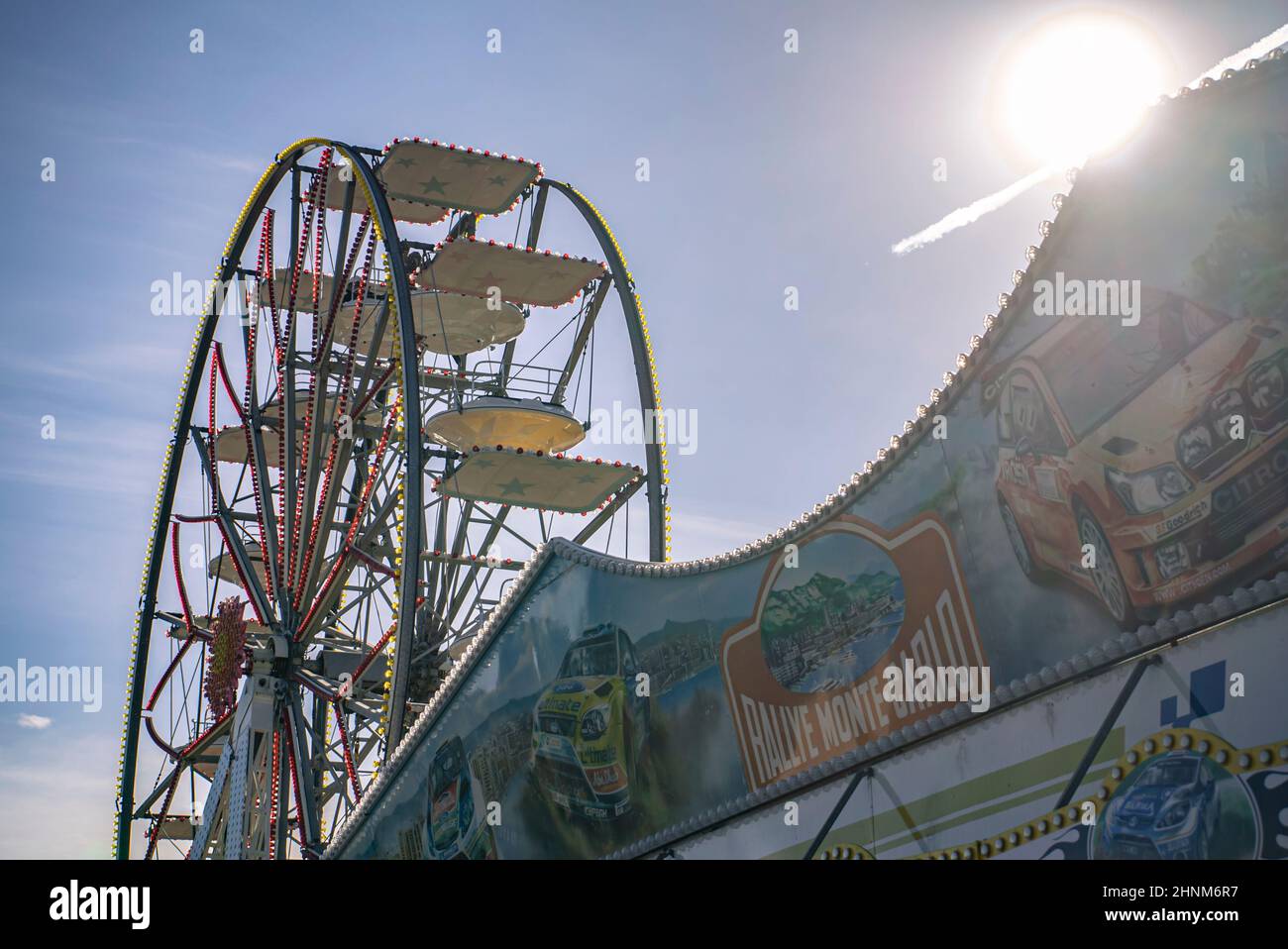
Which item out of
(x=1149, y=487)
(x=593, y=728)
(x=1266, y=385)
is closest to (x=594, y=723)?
(x=593, y=728)

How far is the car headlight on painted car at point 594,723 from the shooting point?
10828 millimetres

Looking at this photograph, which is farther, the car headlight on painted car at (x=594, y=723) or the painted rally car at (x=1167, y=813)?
the car headlight on painted car at (x=594, y=723)

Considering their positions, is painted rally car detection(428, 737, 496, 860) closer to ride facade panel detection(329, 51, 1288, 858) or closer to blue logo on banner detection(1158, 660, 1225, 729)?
ride facade panel detection(329, 51, 1288, 858)

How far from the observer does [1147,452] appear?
6.82 meters

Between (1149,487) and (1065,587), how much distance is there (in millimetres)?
681

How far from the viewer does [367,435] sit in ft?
77.5

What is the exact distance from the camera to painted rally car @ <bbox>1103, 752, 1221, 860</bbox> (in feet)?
20.2

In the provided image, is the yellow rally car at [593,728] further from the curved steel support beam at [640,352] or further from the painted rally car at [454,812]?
the curved steel support beam at [640,352]

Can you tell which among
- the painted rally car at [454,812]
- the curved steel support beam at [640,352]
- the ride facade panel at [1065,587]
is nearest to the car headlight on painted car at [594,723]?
the ride facade panel at [1065,587]

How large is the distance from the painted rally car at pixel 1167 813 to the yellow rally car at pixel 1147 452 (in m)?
0.74

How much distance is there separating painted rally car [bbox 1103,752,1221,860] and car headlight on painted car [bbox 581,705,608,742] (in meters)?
4.88
